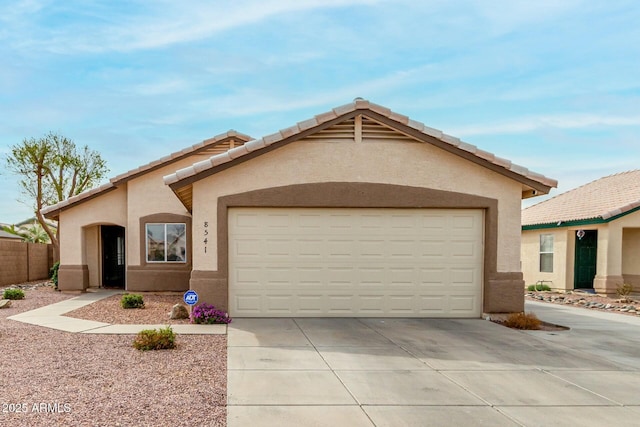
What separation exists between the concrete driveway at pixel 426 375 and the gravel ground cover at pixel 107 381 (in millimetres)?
398

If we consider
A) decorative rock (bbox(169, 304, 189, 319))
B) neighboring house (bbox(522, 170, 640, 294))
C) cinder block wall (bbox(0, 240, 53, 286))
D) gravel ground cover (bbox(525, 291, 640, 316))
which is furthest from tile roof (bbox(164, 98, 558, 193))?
cinder block wall (bbox(0, 240, 53, 286))

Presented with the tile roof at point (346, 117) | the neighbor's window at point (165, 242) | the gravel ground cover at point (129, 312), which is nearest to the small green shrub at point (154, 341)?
the gravel ground cover at point (129, 312)

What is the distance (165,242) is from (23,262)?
34.4 ft

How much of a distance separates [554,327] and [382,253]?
4.31 meters

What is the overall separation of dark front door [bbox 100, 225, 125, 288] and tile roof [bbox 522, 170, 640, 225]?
18289 millimetres

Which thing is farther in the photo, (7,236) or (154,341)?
(7,236)

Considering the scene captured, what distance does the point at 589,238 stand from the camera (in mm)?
Answer: 20688

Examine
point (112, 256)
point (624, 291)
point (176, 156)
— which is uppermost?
point (176, 156)

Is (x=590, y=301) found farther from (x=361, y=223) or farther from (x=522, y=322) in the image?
(x=361, y=223)

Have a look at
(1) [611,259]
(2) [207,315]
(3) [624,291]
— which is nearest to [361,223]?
(2) [207,315]

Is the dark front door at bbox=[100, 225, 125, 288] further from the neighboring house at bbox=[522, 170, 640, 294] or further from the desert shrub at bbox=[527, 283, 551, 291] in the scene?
the neighboring house at bbox=[522, 170, 640, 294]

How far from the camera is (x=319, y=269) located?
38.8 feet

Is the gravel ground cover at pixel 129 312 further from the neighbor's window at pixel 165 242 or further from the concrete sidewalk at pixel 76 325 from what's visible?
the neighbor's window at pixel 165 242

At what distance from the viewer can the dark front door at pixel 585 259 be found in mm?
20562
